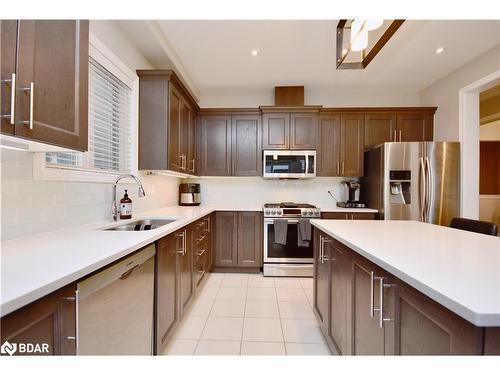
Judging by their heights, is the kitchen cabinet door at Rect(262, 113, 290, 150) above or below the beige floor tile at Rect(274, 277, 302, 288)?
above

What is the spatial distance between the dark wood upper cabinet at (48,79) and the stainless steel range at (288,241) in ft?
8.02

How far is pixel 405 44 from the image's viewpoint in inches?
101

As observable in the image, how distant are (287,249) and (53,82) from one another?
288cm

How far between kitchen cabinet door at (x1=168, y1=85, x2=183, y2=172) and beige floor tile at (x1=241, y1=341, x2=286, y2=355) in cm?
175

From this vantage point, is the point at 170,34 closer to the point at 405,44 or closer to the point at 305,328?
the point at 405,44

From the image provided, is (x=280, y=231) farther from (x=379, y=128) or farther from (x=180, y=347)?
(x=379, y=128)

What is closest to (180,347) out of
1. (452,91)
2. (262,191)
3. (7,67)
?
(7,67)

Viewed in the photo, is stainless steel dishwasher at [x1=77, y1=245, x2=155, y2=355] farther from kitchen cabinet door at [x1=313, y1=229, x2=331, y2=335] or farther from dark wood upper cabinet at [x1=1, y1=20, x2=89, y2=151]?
kitchen cabinet door at [x1=313, y1=229, x2=331, y2=335]

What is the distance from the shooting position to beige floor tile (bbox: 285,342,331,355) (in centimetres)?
171

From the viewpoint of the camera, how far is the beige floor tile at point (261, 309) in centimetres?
220

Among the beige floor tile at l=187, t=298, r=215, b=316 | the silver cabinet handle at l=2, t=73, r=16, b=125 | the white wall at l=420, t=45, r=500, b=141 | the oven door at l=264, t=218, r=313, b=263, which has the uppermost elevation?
the white wall at l=420, t=45, r=500, b=141

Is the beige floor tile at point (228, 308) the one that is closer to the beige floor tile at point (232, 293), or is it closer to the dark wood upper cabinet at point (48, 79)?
the beige floor tile at point (232, 293)

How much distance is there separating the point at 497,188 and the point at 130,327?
7.55m

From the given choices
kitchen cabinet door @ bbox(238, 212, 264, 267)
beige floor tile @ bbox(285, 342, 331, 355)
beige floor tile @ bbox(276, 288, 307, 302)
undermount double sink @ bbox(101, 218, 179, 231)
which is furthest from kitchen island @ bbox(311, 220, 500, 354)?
kitchen cabinet door @ bbox(238, 212, 264, 267)
